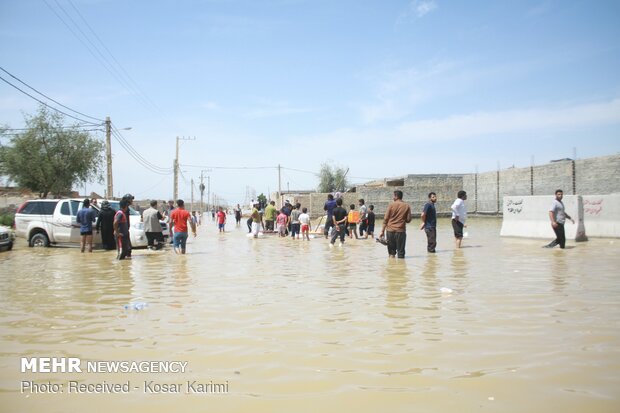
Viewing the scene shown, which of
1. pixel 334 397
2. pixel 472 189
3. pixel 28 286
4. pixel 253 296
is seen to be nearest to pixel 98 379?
pixel 334 397

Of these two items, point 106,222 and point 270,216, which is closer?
point 106,222

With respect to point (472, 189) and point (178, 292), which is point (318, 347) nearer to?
point (178, 292)

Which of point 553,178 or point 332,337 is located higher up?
point 553,178

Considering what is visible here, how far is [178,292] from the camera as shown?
311 inches

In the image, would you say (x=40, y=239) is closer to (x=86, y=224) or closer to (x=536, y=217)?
(x=86, y=224)

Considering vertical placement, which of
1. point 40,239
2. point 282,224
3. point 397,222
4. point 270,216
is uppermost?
point 397,222

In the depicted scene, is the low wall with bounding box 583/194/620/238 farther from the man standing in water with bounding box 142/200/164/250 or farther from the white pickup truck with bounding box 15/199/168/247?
the white pickup truck with bounding box 15/199/168/247

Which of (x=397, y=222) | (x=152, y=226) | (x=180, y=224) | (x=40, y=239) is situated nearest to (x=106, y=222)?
(x=152, y=226)

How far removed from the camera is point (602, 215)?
57.0 ft

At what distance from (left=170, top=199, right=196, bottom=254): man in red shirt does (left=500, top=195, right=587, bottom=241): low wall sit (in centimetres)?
1289

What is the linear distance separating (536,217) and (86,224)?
1624cm

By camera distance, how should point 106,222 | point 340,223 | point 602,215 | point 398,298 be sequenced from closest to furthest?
point 398,298 < point 106,222 < point 602,215 < point 340,223

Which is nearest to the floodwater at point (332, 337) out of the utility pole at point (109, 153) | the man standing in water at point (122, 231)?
the man standing in water at point (122, 231)

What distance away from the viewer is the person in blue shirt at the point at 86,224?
49.0ft
